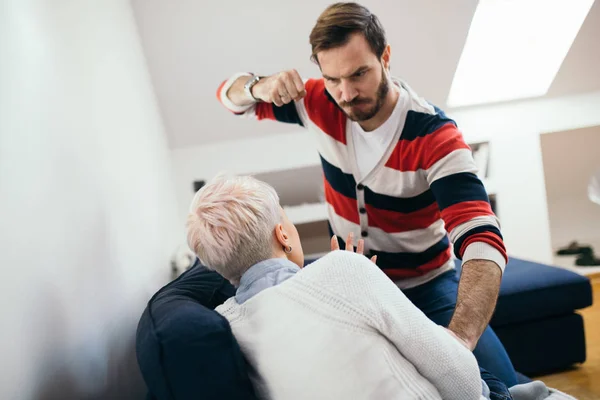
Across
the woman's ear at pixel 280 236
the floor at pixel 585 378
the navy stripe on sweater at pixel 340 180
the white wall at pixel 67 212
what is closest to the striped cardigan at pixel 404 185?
the navy stripe on sweater at pixel 340 180

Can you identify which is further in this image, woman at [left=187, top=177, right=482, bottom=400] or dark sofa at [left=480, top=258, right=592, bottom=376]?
dark sofa at [left=480, top=258, right=592, bottom=376]

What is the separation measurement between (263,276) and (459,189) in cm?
66

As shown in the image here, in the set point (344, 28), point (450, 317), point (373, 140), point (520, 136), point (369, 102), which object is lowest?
point (450, 317)

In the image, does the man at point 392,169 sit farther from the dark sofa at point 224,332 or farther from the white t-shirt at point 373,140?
the dark sofa at point 224,332

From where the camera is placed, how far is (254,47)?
2998 millimetres

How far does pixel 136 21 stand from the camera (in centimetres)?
283

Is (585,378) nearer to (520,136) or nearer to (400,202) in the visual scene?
(400,202)

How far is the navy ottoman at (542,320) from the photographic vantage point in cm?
239

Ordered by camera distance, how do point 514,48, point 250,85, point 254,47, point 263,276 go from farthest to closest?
point 514,48 < point 254,47 < point 250,85 < point 263,276

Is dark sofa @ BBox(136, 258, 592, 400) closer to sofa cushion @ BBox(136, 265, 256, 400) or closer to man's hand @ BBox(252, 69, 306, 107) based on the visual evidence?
sofa cushion @ BBox(136, 265, 256, 400)

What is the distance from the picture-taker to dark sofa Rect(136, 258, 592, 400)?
3.36 ft

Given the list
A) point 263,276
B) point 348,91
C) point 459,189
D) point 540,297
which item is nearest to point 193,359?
point 263,276

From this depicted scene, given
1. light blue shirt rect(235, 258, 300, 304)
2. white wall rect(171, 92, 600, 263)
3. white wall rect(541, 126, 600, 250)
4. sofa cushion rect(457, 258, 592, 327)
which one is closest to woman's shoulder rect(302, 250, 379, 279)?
light blue shirt rect(235, 258, 300, 304)

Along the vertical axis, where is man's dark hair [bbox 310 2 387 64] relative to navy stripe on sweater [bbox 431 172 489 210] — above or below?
above
